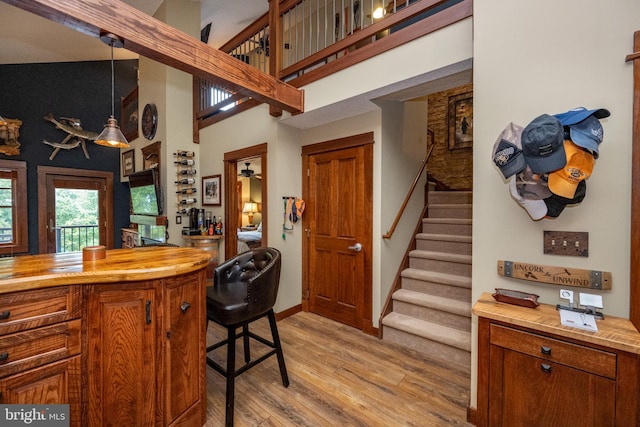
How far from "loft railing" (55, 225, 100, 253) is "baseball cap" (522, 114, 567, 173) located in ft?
24.3

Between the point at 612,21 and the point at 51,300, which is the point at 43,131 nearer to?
the point at 51,300

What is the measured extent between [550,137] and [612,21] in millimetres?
754

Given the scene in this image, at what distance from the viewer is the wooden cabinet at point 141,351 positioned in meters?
1.36

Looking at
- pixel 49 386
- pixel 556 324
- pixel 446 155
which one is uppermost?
pixel 446 155

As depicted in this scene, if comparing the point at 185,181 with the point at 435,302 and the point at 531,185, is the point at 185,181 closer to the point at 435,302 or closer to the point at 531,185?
the point at 435,302

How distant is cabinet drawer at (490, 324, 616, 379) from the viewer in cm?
123

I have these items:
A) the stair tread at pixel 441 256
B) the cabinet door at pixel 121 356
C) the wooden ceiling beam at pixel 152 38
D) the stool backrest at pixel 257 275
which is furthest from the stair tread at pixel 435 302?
the wooden ceiling beam at pixel 152 38

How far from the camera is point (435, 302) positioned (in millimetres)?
2846

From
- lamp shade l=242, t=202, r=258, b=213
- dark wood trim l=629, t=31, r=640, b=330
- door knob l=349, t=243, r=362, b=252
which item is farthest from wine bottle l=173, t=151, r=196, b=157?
lamp shade l=242, t=202, r=258, b=213

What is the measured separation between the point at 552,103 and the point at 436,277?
6.54 ft

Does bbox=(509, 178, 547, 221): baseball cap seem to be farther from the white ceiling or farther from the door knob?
the white ceiling

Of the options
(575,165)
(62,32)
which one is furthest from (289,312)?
(62,32)

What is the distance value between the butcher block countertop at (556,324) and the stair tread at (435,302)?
1.16 meters

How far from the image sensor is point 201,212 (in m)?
4.40
